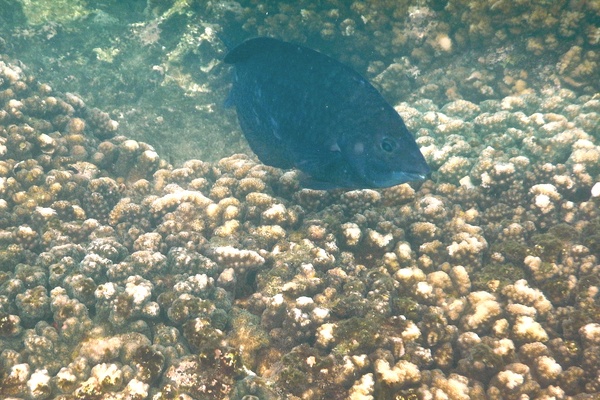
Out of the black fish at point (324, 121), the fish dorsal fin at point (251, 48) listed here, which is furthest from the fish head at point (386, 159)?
the fish dorsal fin at point (251, 48)

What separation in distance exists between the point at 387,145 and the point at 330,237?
0.91m

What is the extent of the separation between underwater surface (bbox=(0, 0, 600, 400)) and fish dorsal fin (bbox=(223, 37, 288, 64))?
554 mm

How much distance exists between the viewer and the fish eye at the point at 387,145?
242 cm

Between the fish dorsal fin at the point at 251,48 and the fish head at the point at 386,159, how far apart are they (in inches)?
38.8

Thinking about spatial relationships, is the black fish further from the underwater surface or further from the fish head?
the underwater surface

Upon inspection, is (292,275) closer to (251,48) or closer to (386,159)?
(386,159)

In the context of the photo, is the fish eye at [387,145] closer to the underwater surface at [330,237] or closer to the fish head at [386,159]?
the fish head at [386,159]

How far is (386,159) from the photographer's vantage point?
7.96 feet

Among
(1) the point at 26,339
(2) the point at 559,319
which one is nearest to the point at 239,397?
(1) the point at 26,339

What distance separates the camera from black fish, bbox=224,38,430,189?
244 cm

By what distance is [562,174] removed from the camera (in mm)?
3529

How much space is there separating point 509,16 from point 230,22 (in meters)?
3.80

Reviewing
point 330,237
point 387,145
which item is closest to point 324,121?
point 387,145

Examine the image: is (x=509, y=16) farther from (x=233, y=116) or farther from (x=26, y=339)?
(x=26, y=339)
